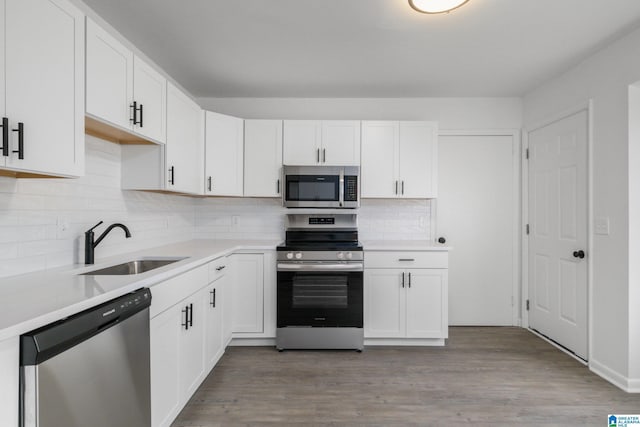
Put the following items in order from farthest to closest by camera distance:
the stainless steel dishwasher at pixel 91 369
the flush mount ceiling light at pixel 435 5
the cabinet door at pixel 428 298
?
the cabinet door at pixel 428 298, the flush mount ceiling light at pixel 435 5, the stainless steel dishwasher at pixel 91 369

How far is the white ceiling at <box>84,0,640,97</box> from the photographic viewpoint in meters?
2.12

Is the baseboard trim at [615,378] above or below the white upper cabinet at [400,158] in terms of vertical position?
below

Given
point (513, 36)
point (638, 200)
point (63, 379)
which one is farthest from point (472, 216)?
point (63, 379)

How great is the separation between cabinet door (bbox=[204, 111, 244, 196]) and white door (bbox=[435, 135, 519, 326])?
2.21 meters

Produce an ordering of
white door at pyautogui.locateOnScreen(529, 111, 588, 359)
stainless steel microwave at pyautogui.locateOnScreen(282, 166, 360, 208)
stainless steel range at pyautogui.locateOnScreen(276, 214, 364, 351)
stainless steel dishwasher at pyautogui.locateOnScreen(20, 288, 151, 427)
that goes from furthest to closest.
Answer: stainless steel microwave at pyautogui.locateOnScreen(282, 166, 360, 208)
stainless steel range at pyautogui.locateOnScreen(276, 214, 364, 351)
white door at pyautogui.locateOnScreen(529, 111, 588, 359)
stainless steel dishwasher at pyautogui.locateOnScreen(20, 288, 151, 427)

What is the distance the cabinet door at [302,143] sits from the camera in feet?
11.3

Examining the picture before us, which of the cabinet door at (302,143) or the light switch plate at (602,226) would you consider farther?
the cabinet door at (302,143)

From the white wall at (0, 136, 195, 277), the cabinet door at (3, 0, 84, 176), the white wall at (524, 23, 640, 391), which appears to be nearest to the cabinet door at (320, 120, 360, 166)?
the white wall at (0, 136, 195, 277)

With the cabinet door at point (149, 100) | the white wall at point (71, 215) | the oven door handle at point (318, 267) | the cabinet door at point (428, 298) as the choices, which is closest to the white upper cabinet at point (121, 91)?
the cabinet door at point (149, 100)

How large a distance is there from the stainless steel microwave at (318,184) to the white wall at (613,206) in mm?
1974

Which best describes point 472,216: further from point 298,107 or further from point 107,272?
point 107,272

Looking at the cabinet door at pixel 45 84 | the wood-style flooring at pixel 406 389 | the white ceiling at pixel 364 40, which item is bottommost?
the wood-style flooring at pixel 406 389

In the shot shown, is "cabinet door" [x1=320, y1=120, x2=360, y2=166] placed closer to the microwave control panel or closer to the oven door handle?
the microwave control panel

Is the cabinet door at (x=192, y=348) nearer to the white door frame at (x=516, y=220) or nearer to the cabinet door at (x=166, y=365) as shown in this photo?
the cabinet door at (x=166, y=365)
